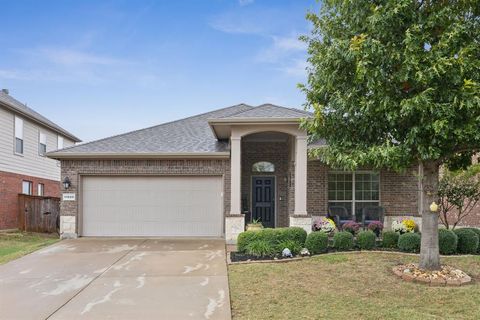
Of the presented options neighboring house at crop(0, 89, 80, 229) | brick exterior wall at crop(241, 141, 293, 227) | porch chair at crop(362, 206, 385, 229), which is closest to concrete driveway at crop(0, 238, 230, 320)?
brick exterior wall at crop(241, 141, 293, 227)

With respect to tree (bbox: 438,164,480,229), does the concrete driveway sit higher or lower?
lower

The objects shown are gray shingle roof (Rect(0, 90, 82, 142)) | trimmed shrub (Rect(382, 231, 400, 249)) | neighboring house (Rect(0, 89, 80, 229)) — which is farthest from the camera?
gray shingle roof (Rect(0, 90, 82, 142))

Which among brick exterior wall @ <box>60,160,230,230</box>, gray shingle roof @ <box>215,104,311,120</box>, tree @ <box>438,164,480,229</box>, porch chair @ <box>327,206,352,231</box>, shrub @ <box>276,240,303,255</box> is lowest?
shrub @ <box>276,240,303,255</box>

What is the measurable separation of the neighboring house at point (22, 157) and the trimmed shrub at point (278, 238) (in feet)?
32.8

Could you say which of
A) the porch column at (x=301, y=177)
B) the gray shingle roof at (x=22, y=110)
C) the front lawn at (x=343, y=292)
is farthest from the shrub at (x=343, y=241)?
the gray shingle roof at (x=22, y=110)

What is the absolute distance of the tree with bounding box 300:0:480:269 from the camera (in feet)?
20.0

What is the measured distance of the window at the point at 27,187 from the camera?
61.0 feet

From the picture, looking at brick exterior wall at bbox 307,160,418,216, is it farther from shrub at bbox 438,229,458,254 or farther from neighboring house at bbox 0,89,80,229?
neighboring house at bbox 0,89,80,229

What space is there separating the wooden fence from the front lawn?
10356 mm

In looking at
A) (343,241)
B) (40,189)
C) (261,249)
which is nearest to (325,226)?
(343,241)

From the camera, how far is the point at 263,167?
14.6m

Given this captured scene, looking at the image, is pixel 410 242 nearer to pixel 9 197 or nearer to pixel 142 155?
pixel 142 155

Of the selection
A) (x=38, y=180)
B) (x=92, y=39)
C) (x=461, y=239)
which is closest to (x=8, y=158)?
(x=38, y=180)

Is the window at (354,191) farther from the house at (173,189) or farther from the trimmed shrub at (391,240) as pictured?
the trimmed shrub at (391,240)
